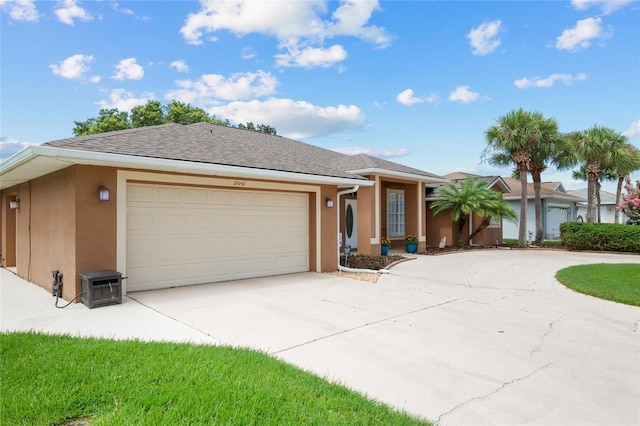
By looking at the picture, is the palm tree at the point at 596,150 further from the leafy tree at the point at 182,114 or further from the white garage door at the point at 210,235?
the leafy tree at the point at 182,114

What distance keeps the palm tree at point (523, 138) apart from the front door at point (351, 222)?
9070 mm

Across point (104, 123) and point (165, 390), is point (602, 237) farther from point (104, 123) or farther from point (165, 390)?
point (104, 123)

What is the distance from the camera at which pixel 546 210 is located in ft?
87.7

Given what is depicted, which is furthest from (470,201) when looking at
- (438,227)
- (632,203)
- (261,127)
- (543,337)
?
(261,127)

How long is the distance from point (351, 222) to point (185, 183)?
8629 mm

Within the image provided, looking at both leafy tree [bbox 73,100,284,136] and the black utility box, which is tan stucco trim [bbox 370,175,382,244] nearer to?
the black utility box

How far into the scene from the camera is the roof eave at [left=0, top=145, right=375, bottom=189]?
6.26 metres

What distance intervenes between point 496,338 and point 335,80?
14.3 m

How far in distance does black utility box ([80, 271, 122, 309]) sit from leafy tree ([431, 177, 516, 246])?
13.7 meters

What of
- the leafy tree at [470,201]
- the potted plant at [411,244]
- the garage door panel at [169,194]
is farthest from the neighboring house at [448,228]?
the garage door panel at [169,194]

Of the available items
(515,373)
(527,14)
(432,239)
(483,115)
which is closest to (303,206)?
(515,373)

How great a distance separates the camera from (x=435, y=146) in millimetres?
18609

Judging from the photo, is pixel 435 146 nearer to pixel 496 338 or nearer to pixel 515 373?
pixel 496 338

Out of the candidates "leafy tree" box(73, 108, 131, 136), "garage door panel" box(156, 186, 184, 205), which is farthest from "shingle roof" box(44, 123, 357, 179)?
"leafy tree" box(73, 108, 131, 136)
